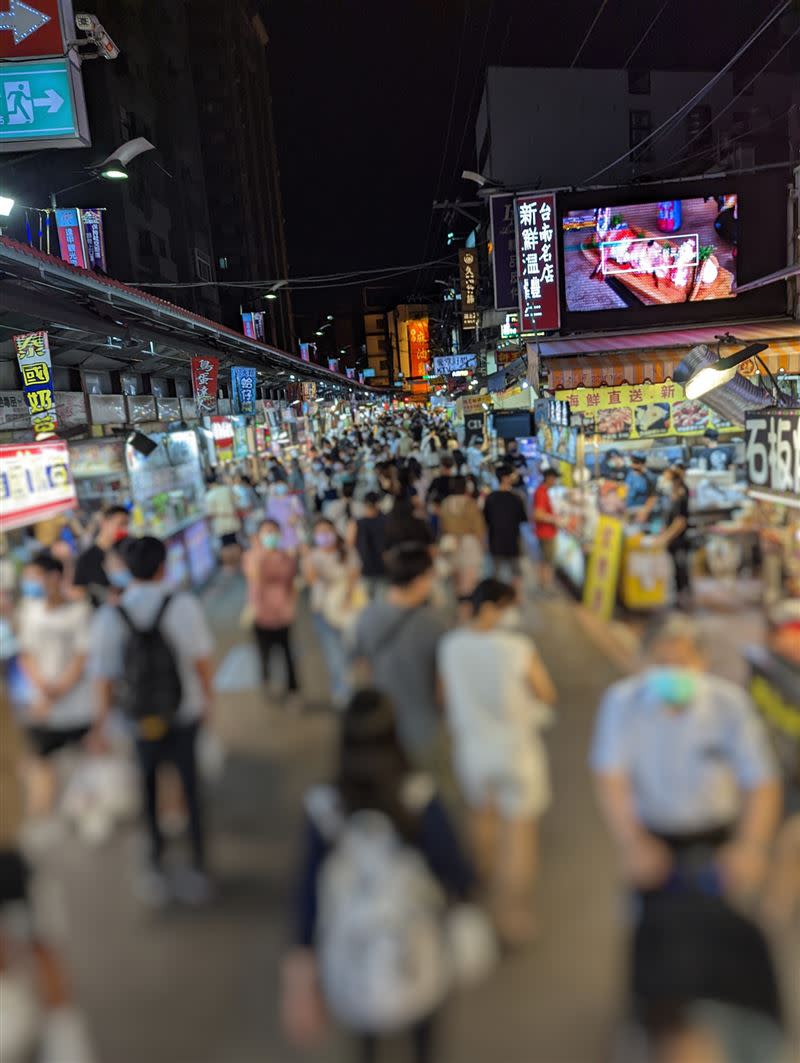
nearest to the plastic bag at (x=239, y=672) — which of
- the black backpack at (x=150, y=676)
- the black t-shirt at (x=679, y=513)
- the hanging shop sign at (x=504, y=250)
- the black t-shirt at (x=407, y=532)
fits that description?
the black t-shirt at (x=407, y=532)

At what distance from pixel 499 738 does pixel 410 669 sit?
60 centimetres

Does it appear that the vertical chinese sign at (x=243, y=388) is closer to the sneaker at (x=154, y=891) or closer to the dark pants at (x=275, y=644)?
the dark pants at (x=275, y=644)

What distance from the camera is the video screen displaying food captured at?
25453mm

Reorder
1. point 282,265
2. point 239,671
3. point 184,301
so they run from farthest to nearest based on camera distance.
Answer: point 282,265 → point 184,301 → point 239,671

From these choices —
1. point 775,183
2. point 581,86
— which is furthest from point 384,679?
point 581,86

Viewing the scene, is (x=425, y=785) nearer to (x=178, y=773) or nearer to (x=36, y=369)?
(x=178, y=773)

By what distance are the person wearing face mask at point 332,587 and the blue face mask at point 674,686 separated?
4.60m

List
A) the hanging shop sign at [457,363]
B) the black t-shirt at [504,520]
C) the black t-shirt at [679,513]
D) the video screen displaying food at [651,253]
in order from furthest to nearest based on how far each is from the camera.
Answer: the hanging shop sign at [457,363] → the video screen displaying food at [651,253] → the black t-shirt at [679,513] → the black t-shirt at [504,520]

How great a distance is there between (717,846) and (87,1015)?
280 centimetres

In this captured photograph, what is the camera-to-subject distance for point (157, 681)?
Answer: 3.99 meters

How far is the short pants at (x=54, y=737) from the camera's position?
15.7ft

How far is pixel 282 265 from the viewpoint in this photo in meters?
99.9

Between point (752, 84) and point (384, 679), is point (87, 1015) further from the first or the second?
point (752, 84)

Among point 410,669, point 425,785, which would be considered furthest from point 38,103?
point 425,785
